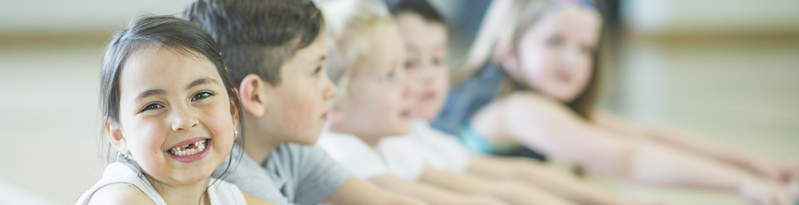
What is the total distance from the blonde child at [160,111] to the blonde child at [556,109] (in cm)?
85

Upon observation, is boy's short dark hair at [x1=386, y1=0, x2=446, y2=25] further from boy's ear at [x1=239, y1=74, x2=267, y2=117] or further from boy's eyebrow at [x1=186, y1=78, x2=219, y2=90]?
boy's eyebrow at [x1=186, y1=78, x2=219, y2=90]

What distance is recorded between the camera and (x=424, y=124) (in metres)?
Answer: 1.16

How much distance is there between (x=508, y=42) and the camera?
1.26 m

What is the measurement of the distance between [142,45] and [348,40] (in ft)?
1.28

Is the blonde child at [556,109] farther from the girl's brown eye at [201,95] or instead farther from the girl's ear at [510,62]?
the girl's brown eye at [201,95]

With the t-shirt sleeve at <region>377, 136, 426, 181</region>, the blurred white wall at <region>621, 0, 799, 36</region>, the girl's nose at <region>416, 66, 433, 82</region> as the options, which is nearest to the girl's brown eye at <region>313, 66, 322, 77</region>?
the t-shirt sleeve at <region>377, 136, 426, 181</region>

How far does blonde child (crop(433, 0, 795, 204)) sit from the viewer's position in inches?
46.8

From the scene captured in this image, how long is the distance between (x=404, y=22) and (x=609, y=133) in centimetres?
63

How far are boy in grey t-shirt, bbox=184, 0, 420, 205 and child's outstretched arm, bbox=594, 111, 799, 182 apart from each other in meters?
1.00

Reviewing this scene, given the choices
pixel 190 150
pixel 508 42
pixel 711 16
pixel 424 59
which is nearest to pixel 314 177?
pixel 190 150

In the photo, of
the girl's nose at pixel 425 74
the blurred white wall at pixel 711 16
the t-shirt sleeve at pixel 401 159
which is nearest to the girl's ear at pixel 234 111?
the t-shirt sleeve at pixel 401 159

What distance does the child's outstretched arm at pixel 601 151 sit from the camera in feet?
3.85

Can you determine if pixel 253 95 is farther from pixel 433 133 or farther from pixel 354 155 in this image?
pixel 433 133

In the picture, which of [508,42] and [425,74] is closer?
[425,74]
